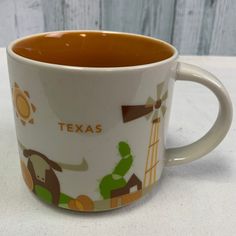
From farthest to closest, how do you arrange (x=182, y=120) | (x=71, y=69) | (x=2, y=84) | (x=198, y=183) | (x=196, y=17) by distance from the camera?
(x=196, y=17)
(x=2, y=84)
(x=182, y=120)
(x=198, y=183)
(x=71, y=69)

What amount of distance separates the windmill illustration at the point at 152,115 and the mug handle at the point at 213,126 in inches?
1.4

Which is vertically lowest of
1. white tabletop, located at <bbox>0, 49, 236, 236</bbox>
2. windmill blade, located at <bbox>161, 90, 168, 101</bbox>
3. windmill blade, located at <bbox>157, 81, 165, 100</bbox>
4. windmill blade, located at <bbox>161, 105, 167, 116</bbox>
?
white tabletop, located at <bbox>0, 49, 236, 236</bbox>

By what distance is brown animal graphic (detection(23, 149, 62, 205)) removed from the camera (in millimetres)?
336

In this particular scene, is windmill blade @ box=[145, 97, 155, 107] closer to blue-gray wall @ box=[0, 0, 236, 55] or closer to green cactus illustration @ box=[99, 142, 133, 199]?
green cactus illustration @ box=[99, 142, 133, 199]

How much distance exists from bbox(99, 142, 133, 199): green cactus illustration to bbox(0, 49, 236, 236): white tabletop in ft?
0.12

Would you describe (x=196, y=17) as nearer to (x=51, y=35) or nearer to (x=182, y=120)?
(x=182, y=120)

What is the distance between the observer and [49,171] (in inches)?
13.4

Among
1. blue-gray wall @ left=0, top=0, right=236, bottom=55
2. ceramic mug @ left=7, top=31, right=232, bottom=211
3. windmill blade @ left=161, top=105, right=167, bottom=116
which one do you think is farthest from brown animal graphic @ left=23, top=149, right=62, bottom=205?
blue-gray wall @ left=0, top=0, right=236, bottom=55

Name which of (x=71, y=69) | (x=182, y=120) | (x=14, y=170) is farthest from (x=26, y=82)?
(x=182, y=120)

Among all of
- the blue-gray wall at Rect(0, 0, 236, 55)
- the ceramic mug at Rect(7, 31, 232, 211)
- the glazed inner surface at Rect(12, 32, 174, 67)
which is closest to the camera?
the ceramic mug at Rect(7, 31, 232, 211)

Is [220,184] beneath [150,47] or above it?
beneath

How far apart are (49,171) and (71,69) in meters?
0.10

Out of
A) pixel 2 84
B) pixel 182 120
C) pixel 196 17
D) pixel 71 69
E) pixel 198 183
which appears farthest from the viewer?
pixel 196 17

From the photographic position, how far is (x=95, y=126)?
1.02ft
